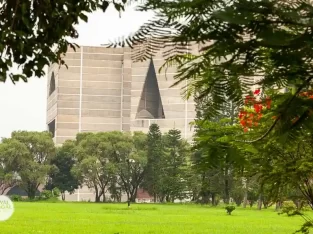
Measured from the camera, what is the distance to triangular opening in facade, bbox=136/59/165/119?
64250 millimetres

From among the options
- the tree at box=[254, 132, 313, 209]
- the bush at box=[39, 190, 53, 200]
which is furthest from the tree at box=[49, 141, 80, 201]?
the tree at box=[254, 132, 313, 209]

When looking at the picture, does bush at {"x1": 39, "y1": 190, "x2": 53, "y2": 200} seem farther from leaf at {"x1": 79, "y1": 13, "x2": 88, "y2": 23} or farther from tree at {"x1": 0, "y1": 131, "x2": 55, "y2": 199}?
leaf at {"x1": 79, "y1": 13, "x2": 88, "y2": 23}

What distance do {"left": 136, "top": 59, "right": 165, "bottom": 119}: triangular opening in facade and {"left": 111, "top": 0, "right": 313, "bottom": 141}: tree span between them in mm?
62179

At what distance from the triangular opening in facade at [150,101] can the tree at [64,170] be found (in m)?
14.3

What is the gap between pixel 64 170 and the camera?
167 ft

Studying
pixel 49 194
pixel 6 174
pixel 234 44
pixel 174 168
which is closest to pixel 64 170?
pixel 49 194

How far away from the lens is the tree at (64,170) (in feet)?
164

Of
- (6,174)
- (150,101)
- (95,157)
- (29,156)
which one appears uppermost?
(150,101)

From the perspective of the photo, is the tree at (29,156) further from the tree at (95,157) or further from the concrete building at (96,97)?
the concrete building at (96,97)

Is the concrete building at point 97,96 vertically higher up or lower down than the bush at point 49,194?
higher up

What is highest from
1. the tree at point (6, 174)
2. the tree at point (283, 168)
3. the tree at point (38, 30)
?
the tree at point (6, 174)

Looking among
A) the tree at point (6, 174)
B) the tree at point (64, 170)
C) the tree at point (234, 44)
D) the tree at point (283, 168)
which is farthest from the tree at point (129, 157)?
the tree at point (234, 44)

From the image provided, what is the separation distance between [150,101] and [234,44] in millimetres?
65042

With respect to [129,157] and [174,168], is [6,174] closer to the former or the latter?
[129,157]
